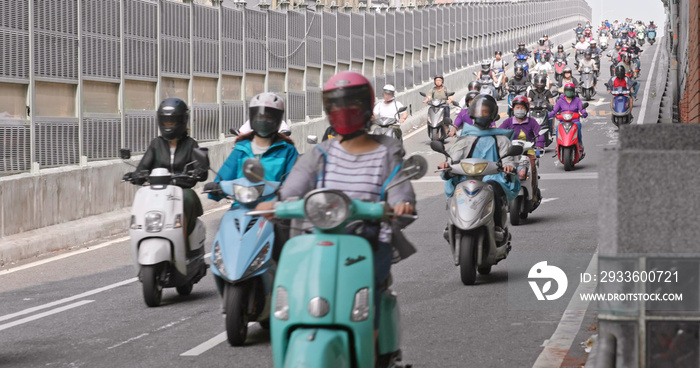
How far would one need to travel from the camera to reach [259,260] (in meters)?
8.88

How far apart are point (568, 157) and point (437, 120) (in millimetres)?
8183

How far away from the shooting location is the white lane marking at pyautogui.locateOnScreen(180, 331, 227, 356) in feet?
29.0

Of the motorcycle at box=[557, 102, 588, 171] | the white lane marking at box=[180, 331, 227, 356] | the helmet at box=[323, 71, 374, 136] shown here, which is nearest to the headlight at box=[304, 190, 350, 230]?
the helmet at box=[323, 71, 374, 136]

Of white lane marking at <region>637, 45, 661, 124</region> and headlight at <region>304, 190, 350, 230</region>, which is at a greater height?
white lane marking at <region>637, 45, 661, 124</region>

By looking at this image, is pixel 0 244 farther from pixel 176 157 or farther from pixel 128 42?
pixel 128 42

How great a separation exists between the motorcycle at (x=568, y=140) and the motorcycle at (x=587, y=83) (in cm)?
2331

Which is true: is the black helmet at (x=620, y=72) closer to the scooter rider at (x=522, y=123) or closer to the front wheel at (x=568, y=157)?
the front wheel at (x=568, y=157)

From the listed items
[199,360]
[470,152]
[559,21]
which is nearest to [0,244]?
[470,152]

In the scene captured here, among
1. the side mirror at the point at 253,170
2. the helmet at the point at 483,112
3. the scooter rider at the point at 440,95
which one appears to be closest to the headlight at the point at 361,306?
the side mirror at the point at 253,170

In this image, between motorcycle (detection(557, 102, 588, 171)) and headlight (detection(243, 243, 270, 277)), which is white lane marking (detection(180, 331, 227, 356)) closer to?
headlight (detection(243, 243, 270, 277))

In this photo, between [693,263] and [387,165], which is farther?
[387,165]

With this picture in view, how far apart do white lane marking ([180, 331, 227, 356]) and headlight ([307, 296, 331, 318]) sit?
3505 millimetres

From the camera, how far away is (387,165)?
641 centimetres

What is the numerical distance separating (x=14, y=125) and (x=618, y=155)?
1200 centimetres
